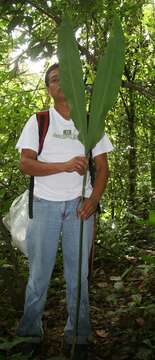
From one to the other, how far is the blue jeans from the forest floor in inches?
10.9

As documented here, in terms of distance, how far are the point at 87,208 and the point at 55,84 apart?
778 mm

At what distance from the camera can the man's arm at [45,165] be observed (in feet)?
9.11

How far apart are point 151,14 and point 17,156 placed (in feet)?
14.6

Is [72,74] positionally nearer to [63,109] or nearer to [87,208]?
[63,109]

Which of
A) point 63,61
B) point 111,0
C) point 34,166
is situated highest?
point 111,0

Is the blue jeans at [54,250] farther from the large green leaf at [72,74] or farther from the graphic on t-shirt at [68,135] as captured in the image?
the large green leaf at [72,74]

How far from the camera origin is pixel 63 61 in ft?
7.32

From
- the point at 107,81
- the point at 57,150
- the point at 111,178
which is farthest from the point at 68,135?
the point at 111,178

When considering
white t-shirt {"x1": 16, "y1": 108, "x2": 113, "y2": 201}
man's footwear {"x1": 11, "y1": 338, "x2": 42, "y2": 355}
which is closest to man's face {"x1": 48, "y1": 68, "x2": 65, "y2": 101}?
white t-shirt {"x1": 16, "y1": 108, "x2": 113, "y2": 201}

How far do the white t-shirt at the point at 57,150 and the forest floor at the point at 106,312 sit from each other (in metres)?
0.69

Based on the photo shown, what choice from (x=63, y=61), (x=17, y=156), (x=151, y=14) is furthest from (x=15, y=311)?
(x=151, y=14)

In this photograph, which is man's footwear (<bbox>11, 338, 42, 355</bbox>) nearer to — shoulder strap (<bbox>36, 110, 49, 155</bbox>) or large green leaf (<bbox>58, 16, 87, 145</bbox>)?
shoulder strap (<bbox>36, 110, 49, 155</bbox>)

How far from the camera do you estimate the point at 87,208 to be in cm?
299

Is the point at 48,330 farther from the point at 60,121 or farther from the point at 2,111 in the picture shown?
the point at 2,111
